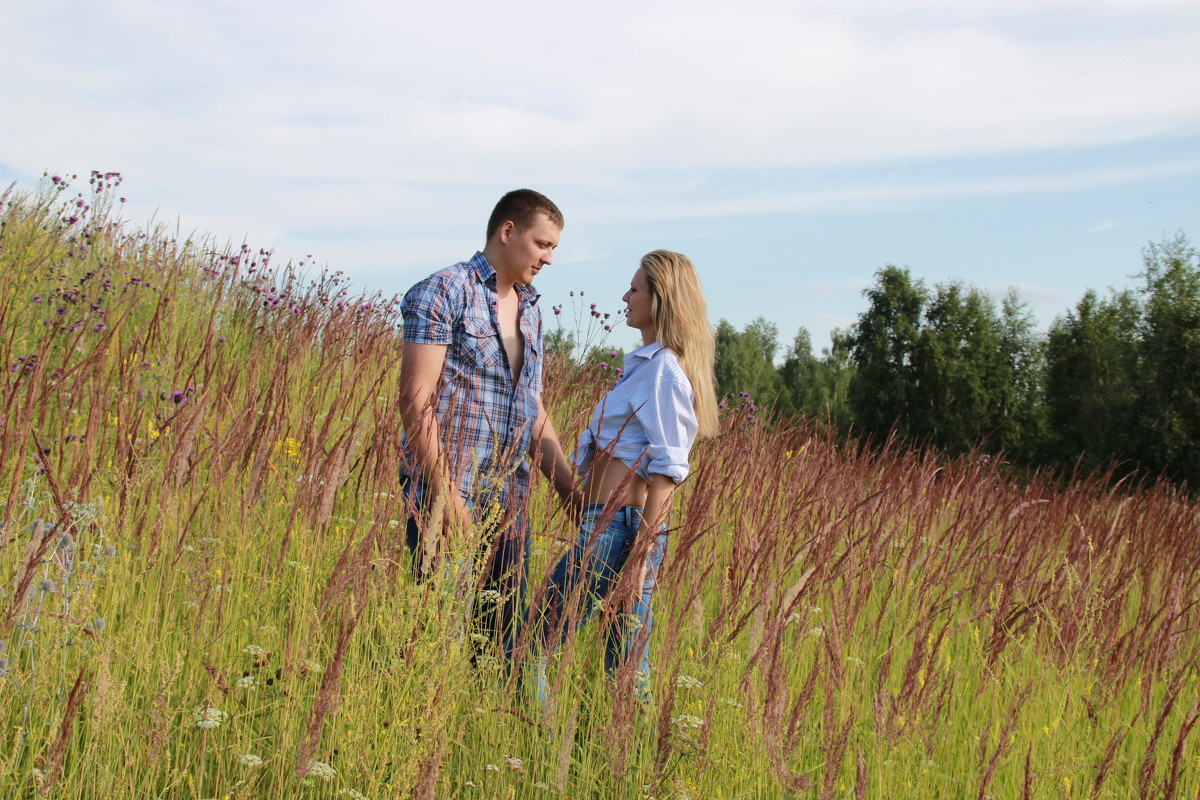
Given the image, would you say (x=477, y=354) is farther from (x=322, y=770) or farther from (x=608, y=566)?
(x=322, y=770)

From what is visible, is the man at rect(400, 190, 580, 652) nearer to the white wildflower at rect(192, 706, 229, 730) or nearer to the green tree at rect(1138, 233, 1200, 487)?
the white wildflower at rect(192, 706, 229, 730)

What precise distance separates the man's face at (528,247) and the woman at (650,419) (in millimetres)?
362

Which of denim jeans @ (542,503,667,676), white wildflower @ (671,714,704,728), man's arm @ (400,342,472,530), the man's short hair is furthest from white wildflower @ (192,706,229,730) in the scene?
the man's short hair

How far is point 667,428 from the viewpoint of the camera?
2.97m

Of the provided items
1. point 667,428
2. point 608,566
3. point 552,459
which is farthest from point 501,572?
point 667,428

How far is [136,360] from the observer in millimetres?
2627

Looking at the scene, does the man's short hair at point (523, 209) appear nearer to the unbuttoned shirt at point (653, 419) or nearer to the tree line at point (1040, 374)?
the unbuttoned shirt at point (653, 419)

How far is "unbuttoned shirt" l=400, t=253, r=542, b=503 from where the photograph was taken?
2.90 meters

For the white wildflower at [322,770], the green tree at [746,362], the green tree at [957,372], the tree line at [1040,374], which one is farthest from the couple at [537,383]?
the green tree at [746,362]

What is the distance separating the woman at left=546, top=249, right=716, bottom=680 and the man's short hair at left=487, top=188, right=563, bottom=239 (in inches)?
15.4

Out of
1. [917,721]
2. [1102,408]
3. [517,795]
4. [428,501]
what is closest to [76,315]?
[428,501]

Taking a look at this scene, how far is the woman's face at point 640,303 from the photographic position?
326cm

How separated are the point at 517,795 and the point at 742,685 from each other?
64 cm

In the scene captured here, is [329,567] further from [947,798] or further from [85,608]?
[947,798]
